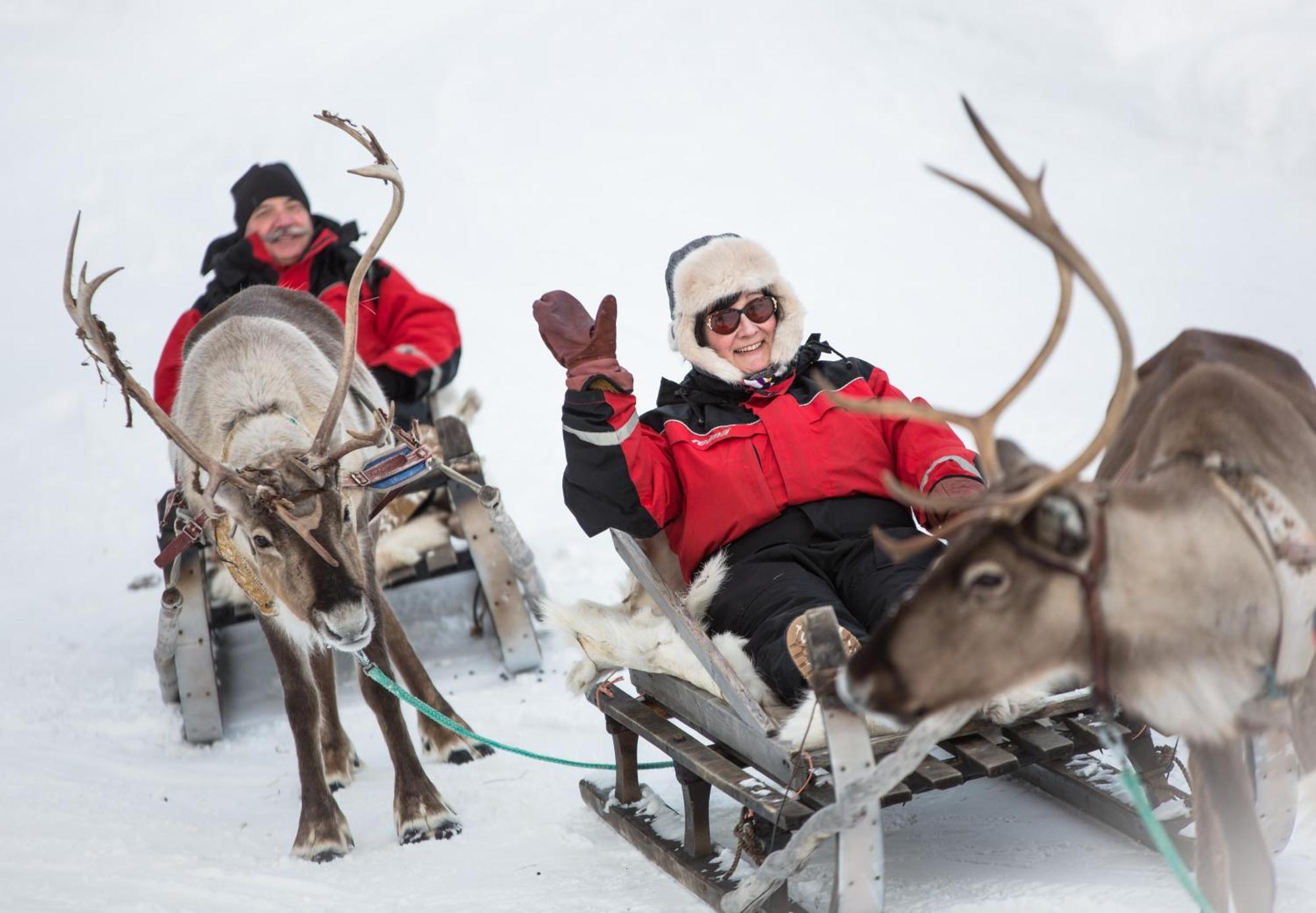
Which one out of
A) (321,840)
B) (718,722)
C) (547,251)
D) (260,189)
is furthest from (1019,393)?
(547,251)

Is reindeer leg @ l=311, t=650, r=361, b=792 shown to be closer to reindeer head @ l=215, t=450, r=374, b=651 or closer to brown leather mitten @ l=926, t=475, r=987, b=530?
reindeer head @ l=215, t=450, r=374, b=651

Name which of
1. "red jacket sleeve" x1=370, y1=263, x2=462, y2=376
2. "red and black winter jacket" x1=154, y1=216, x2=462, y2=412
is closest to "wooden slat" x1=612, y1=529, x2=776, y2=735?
"red and black winter jacket" x1=154, y1=216, x2=462, y2=412

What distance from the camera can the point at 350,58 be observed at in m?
13.3

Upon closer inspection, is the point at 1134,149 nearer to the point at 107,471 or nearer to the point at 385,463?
the point at 107,471

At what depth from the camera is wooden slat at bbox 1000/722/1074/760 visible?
2.85 meters

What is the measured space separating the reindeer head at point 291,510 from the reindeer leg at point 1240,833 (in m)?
2.10

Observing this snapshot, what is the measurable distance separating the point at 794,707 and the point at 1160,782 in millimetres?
896

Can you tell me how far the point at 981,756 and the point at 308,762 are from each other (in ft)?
6.69

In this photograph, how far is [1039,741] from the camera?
2877mm

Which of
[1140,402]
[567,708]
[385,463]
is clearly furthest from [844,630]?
[567,708]

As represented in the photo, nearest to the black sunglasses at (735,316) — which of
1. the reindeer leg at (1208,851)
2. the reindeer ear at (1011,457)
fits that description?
the reindeer ear at (1011,457)

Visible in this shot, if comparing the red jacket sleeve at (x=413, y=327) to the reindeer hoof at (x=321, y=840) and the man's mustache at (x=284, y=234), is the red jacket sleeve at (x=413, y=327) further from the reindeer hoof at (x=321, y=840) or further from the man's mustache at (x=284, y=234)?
the reindeer hoof at (x=321, y=840)

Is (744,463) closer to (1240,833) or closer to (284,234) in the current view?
(1240,833)

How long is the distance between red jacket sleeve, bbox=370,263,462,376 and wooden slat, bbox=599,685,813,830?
7.95 feet
